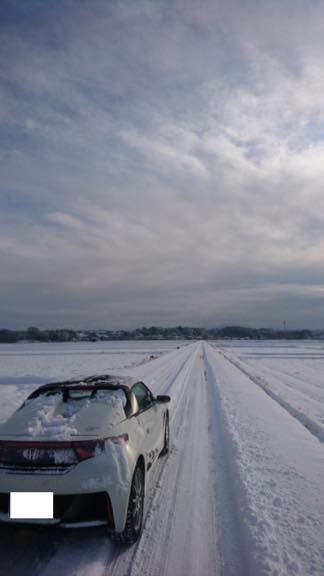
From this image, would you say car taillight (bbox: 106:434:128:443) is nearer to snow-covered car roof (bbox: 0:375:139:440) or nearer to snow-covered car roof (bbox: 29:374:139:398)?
snow-covered car roof (bbox: 0:375:139:440)

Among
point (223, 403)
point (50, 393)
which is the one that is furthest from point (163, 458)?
point (223, 403)

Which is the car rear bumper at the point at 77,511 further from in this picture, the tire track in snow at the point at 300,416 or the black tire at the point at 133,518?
the tire track in snow at the point at 300,416

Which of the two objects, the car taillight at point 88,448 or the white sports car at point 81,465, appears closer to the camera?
the white sports car at point 81,465

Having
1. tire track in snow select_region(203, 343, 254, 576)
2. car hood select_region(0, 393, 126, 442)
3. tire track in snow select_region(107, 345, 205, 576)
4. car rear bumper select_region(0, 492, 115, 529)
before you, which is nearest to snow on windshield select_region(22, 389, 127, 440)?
car hood select_region(0, 393, 126, 442)

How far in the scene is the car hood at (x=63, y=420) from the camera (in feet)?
12.1

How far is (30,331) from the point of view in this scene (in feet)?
536

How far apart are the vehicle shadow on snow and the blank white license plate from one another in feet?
0.55

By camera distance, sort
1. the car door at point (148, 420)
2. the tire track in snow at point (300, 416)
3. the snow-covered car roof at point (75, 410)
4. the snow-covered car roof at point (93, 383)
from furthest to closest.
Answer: the tire track in snow at point (300, 416), the snow-covered car roof at point (93, 383), the car door at point (148, 420), the snow-covered car roof at point (75, 410)

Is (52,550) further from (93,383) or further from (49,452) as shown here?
(93,383)

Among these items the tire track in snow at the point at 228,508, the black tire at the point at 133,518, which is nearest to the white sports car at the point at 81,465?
the black tire at the point at 133,518

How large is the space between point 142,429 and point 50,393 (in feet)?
4.44

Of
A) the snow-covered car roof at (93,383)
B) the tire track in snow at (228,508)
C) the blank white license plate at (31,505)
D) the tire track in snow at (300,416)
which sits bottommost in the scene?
the tire track in snow at (300,416)

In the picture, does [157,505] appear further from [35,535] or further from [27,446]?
[27,446]

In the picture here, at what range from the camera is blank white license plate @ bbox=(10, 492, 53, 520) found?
338 centimetres
